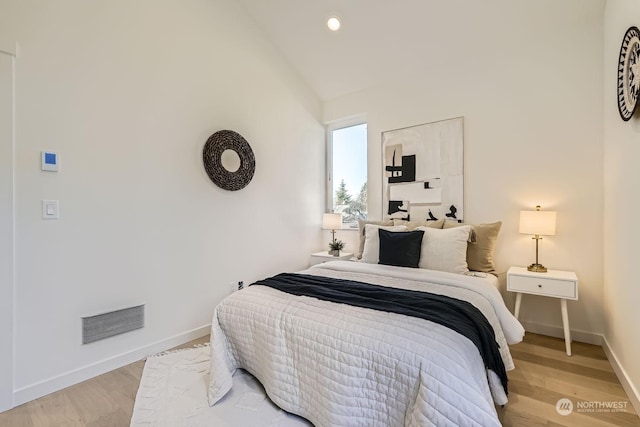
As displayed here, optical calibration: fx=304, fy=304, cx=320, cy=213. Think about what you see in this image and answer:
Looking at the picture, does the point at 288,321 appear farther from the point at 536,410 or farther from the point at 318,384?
the point at 536,410

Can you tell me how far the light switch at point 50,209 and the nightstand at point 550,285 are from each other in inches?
133

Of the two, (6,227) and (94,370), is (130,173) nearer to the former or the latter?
(6,227)

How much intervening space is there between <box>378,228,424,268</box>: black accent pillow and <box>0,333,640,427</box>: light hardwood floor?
3.42 feet

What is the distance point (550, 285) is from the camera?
2385 millimetres

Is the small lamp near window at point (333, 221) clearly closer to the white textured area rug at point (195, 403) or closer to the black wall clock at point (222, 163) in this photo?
the black wall clock at point (222, 163)

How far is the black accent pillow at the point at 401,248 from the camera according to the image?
2.62 m

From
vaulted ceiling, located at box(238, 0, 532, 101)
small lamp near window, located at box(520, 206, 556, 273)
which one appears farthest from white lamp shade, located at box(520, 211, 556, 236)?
vaulted ceiling, located at box(238, 0, 532, 101)

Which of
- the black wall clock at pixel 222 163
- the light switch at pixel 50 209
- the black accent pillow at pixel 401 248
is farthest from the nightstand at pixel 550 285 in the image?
the light switch at pixel 50 209

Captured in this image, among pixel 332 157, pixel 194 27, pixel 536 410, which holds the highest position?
pixel 194 27

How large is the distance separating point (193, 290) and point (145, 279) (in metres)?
0.44

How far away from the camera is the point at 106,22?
222 centimetres

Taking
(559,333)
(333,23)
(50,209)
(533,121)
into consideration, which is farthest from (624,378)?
(50,209)

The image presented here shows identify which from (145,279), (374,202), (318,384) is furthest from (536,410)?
(145,279)

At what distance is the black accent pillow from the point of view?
2615 mm
